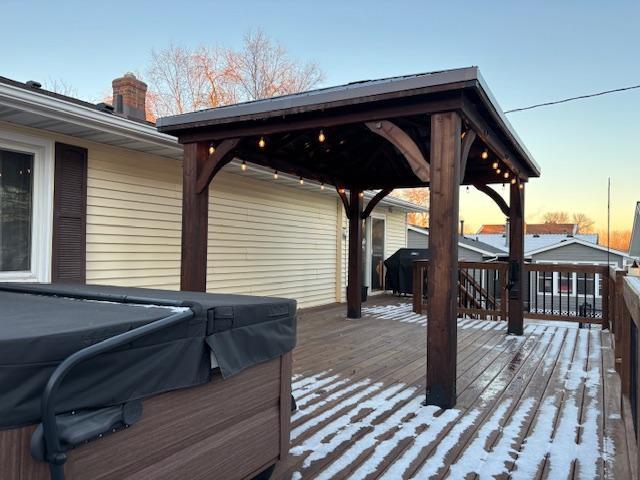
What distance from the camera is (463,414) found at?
3188 millimetres

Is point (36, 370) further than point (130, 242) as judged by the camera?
No

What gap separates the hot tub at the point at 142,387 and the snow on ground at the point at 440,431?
56cm

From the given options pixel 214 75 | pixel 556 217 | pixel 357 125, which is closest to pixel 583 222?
pixel 556 217

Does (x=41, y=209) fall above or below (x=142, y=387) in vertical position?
above

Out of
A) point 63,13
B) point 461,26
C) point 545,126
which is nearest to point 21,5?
point 63,13

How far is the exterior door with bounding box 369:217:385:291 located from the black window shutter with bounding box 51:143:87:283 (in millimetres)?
7503

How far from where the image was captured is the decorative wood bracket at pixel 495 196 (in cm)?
663

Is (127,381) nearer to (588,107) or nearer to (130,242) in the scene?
(130,242)

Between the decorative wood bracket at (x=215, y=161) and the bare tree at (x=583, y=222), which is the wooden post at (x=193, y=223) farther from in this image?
the bare tree at (x=583, y=222)

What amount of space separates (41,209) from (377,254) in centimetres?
818

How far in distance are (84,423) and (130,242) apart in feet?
14.6

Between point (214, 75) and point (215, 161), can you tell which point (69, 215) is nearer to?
point (215, 161)

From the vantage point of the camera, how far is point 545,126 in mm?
13508

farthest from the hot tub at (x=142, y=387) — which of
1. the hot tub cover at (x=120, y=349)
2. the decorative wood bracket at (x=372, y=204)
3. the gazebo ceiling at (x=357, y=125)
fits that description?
the decorative wood bracket at (x=372, y=204)
